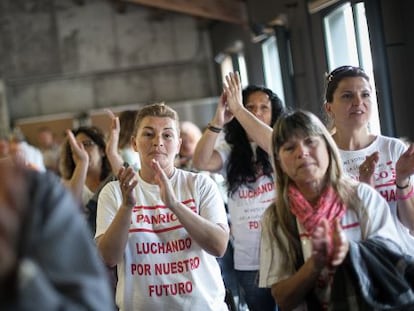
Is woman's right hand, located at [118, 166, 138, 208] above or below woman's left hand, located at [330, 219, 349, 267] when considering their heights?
above

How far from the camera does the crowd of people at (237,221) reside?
135 cm

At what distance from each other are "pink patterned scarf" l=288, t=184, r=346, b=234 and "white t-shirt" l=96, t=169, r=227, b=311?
0.53 m

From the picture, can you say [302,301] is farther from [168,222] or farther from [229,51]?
[229,51]

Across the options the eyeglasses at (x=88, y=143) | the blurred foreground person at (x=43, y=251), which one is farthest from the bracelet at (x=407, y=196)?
the eyeglasses at (x=88, y=143)

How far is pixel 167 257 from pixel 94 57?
11.7 m

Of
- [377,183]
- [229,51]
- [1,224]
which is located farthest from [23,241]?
[229,51]

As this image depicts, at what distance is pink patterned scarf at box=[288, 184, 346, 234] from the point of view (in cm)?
202

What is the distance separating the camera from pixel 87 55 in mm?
13781

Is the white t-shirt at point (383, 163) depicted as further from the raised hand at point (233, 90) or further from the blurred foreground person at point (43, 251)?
the blurred foreground person at point (43, 251)

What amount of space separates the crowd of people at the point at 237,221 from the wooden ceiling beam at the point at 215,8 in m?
6.76

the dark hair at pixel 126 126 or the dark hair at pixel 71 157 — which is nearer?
the dark hair at pixel 126 126

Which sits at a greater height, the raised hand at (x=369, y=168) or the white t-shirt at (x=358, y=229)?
the raised hand at (x=369, y=168)

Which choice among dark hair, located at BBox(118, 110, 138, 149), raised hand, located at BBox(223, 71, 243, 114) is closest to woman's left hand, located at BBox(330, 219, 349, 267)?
raised hand, located at BBox(223, 71, 243, 114)

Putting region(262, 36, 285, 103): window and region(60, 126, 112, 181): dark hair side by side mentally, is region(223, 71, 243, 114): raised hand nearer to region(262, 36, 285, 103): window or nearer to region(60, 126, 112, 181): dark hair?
region(60, 126, 112, 181): dark hair
